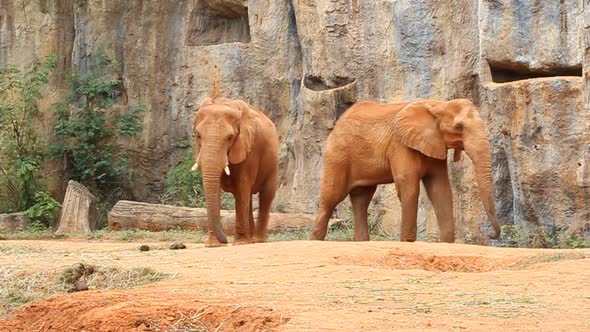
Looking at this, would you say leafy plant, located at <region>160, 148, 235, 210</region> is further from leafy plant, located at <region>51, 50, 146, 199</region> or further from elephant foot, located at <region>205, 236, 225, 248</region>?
elephant foot, located at <region>205, 236, 225, 248</region>

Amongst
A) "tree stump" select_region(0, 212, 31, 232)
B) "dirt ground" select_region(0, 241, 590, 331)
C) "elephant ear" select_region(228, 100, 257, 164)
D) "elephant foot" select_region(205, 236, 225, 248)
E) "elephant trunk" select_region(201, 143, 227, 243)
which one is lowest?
"tree stump" select_region(0, 212, 31, 232)

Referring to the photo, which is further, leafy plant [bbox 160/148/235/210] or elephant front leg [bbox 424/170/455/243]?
leafy plant [bbox 160/148/235/210]

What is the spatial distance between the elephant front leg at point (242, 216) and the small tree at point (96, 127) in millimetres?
9370

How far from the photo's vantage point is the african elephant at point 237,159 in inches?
564

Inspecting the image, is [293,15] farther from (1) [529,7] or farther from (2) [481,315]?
(2) [481,315]

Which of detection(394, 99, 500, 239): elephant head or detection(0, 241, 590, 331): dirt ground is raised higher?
detection(394, 99, 500, 239): elephant head

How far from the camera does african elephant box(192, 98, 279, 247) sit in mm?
14336

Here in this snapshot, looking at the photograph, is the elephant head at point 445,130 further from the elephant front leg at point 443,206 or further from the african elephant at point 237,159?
the african elephant at point 237,159

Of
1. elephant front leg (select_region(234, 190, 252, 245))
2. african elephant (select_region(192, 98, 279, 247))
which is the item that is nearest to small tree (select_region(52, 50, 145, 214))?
african elephant (select_region(192, 98, 279, 247))

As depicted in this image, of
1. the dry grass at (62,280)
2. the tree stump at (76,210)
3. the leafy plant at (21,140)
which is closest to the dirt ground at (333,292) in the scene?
the dry grass at (62,280)

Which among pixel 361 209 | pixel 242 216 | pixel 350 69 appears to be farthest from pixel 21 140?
pixel 242 216

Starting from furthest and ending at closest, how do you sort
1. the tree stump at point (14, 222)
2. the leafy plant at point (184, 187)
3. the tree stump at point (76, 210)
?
the leafy plant at point (184, 187) < the tree stump at point (14, 222) < the tree stump at point (76, 210)

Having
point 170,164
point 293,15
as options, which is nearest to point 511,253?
point 293,15

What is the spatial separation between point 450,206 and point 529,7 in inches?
123
